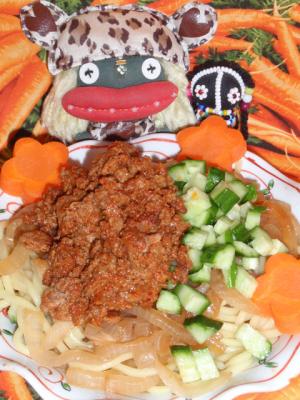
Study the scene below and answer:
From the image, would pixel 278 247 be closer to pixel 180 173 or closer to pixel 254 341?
pixel 254 341

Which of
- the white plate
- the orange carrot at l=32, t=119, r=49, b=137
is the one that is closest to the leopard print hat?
the orange carrot at l=32, t=119, r=49, b=137

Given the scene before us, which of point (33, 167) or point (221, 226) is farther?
point (33, 167)

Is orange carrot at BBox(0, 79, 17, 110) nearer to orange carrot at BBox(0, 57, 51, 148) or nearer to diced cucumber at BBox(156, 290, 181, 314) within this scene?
orange carrot at BBox(0, 57, 51, 148)

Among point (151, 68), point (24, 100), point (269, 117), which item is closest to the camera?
point (151, 68)

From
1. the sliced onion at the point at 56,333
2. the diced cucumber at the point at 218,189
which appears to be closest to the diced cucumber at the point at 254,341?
the diced cucumber at the point at 218,189

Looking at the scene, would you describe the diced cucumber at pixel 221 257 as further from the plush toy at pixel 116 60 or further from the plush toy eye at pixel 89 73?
the plush toy eye at pixel 89 73

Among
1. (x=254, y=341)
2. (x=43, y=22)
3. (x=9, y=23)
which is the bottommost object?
(x=254, y=341)

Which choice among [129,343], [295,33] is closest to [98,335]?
[129,343]
